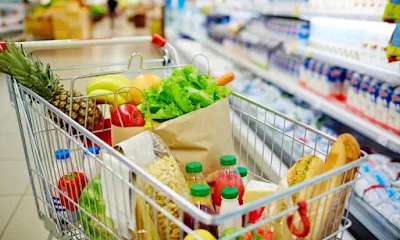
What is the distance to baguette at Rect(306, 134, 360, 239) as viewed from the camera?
3.02 feet

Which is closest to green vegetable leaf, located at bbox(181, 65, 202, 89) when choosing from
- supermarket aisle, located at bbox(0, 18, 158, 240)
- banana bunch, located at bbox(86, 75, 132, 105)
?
banana bunch, located at bbox(86, 75, 132, 105)

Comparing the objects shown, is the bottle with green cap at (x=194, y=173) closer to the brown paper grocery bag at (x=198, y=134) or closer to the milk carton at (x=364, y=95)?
the brown paper grocery bag at (x=198, y=134)

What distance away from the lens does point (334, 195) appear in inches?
36.6

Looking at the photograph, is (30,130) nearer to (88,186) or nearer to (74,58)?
(88,186)

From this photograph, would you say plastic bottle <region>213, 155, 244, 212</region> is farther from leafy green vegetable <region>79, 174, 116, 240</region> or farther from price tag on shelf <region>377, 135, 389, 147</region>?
price tag on shelf <region>377, 135, 389, 147</region>

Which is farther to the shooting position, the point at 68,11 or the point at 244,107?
the point at 68,11

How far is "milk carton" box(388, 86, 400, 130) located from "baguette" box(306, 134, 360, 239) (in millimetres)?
1224

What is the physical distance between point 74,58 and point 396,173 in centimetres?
616

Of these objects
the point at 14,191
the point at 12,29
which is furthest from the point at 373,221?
the point at 12,29

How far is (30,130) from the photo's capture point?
1310 mm

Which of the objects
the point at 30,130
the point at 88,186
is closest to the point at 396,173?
the point at 88,186

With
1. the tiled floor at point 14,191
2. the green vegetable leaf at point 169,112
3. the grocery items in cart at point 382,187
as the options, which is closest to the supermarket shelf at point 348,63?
the grocery items in cart at point 382,187

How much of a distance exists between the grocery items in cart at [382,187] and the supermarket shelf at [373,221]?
3 centimetres

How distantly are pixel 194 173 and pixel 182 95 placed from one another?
0.93 feet
